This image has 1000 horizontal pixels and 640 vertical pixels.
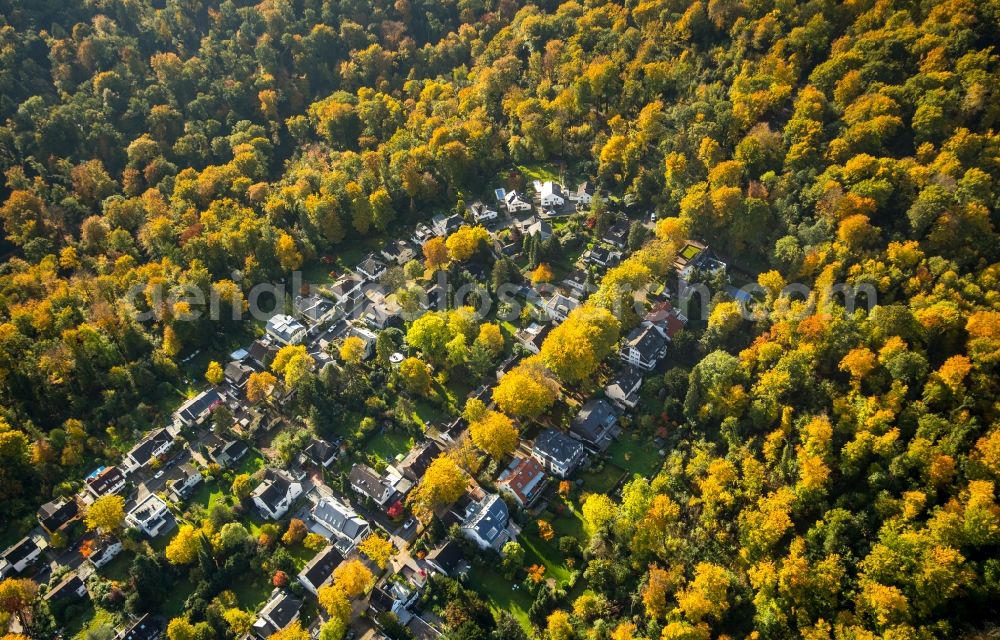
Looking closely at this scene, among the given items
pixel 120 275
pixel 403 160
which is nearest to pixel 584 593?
pixel 403 160

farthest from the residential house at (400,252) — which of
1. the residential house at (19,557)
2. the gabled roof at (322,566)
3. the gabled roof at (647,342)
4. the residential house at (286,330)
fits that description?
the residential house at (19,557)

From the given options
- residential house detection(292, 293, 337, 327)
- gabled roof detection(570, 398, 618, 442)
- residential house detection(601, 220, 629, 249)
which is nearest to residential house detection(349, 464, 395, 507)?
gabled roof detection(570, 398, 618, 442)

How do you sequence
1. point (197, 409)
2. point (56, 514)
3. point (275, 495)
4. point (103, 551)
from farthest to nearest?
point (197, 409), point (56, 514), point (275, 495), point (103, 551)

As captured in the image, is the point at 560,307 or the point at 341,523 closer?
the point at 341,523

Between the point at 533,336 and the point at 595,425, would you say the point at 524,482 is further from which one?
the point at 533,336

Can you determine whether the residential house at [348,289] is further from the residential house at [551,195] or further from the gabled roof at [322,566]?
the gabled roof at [322,566]

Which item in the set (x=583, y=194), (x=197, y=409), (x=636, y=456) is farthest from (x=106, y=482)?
(x=583, y=194)
